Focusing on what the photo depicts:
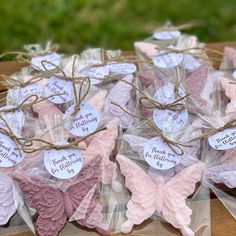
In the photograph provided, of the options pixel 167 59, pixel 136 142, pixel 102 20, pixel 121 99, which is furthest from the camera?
pixel 102 20

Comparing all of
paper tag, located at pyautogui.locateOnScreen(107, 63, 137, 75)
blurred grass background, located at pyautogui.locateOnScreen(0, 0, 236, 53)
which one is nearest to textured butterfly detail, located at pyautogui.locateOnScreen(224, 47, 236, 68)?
paper tag, located at pyautogui.locateOnScreen(107, 63, 137, 75)

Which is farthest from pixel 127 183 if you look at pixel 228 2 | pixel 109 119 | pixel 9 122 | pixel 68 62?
pixel 228 2

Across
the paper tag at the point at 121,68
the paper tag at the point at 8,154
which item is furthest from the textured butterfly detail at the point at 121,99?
the paper tag at the point at 8,154

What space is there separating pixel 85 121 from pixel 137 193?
0.19 m

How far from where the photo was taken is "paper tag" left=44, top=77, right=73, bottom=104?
1.20m

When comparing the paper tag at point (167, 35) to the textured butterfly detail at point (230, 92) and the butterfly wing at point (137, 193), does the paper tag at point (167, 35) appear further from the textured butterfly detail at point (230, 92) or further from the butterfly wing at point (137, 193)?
the butterfly wing at point (137, 193)

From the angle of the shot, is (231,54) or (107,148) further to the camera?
(231,54)

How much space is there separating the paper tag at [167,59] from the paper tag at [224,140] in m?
0.27

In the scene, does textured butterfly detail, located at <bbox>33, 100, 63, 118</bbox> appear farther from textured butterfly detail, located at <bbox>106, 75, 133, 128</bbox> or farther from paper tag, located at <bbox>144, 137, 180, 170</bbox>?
paper tag, located at <bbox>144, 137, 180, 170</bbox>

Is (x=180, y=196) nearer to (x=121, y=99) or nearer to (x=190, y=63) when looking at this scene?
(x=121, y=99)

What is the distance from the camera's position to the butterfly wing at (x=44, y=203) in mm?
1010

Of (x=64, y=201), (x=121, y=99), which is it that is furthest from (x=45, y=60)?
(x=64, y=201)

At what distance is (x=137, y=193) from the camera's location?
1.05m

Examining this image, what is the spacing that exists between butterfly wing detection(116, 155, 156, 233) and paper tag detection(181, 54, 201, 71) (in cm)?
37
